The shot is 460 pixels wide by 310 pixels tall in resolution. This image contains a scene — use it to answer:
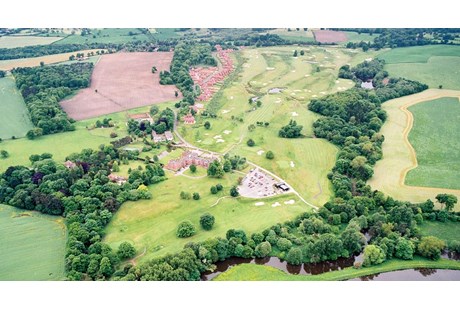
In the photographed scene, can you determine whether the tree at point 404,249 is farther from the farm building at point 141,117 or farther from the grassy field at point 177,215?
the farm building at point 141,117

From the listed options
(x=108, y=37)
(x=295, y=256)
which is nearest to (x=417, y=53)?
(x=108, y=37)

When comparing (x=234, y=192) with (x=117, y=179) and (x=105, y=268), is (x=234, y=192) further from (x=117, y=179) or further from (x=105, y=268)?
(x=105, y=268)

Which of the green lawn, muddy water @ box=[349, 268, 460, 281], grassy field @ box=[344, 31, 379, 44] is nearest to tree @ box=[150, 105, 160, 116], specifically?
muddy water @ box=[349, 268, 460, 281]

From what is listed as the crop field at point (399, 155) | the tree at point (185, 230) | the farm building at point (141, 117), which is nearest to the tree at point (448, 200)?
the crop field at point (399, 155)

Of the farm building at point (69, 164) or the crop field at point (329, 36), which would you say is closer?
the farm building at point (69, 164)

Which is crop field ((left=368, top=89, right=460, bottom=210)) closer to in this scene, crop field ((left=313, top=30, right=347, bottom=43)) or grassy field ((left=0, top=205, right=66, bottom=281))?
crop field ((left=313, top=30, right=347, bottom=43))

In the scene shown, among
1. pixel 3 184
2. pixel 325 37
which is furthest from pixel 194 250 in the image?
pixel 325 37

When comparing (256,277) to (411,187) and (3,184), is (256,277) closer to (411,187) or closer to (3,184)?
(411,187)
